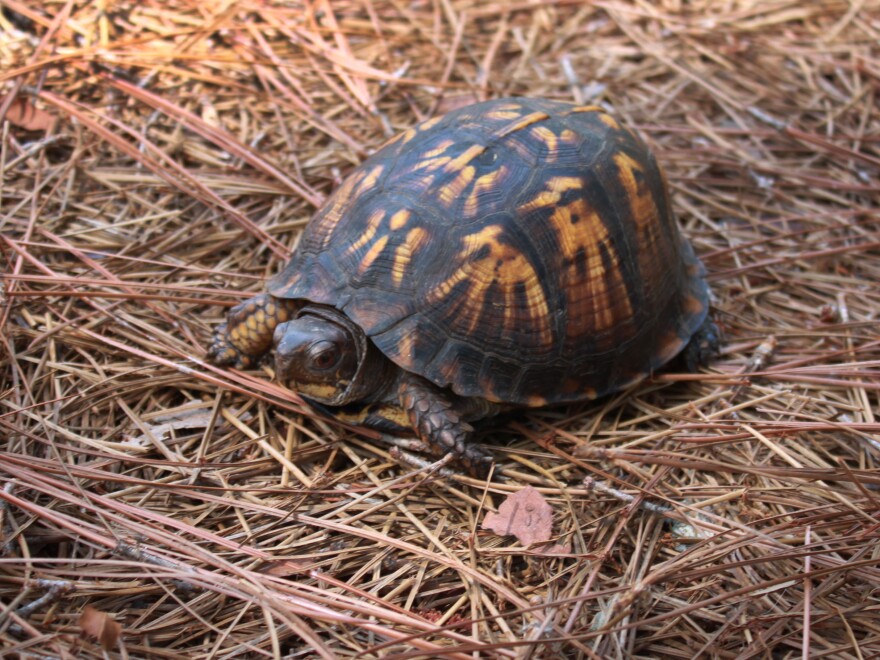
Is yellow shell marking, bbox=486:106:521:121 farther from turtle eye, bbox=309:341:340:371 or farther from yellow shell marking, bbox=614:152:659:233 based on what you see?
turtle eye, bbox=309:341:340:371

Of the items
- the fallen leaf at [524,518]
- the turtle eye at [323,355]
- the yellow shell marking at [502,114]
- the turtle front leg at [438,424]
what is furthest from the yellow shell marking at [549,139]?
the fallen leaf at [524,518]

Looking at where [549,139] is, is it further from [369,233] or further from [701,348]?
[701,348]

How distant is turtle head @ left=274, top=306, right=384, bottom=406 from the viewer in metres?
2.67

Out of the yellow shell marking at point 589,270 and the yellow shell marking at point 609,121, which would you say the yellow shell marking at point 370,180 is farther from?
the yellow shell marking at point 609,121

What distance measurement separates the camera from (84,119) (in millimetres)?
3682

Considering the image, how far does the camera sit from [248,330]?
9.68ft

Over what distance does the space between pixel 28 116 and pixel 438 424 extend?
2643 millimetres

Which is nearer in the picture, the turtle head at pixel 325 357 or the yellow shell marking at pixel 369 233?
the turtle head at pixel 325 357

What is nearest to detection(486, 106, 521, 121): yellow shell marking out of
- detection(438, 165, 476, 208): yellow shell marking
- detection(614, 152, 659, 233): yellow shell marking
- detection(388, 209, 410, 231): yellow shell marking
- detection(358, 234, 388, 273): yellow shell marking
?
detection(438, 165, 476, 208): yellow shell marking

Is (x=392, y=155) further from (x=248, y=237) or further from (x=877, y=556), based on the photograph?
(x=877, y=556)

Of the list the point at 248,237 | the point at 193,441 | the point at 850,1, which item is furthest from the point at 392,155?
the point at 850,1

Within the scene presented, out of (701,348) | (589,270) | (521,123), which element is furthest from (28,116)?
(701,348)

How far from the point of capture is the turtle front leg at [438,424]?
2703mm

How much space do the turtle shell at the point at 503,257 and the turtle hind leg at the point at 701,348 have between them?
0.11m
